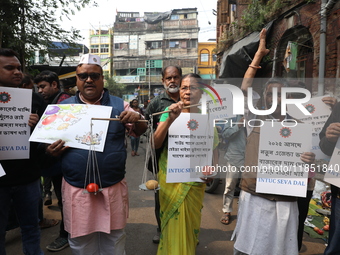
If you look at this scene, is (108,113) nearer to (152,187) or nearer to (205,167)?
(152,187)

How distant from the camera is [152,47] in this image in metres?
37.1

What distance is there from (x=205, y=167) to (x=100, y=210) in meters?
0.91

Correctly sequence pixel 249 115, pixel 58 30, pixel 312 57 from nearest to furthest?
pixel 249 115
pixel 312 57
pixel 58 30

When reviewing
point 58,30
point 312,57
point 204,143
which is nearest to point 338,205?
point 204,143

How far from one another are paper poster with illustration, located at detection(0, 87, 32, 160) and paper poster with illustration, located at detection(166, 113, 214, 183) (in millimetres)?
1163

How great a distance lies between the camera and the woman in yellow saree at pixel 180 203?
2225 millimetres

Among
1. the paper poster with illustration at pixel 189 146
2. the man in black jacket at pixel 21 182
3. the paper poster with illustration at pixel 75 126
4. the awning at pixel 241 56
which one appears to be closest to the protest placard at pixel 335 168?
the paper poster with illustration at pixel 189 146

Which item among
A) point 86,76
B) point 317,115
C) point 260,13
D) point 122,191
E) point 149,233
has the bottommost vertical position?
point 149,233

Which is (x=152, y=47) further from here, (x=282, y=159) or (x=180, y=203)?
(x=282, y=159)

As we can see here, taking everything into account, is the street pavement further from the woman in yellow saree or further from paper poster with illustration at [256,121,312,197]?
paper poster with illustration at [256,121,312,197]

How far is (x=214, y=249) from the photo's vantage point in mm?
2986

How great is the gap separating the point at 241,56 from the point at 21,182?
7867mm

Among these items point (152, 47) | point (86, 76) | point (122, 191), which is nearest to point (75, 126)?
point (86, 76)

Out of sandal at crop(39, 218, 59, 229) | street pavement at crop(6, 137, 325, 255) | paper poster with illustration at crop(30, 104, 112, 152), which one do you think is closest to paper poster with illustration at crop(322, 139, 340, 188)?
street pavement at crop(6, 137, 325, 255)
